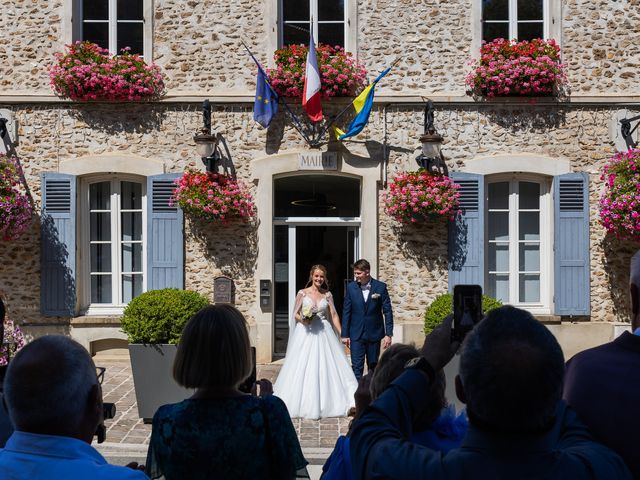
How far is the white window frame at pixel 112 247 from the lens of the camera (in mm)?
9984

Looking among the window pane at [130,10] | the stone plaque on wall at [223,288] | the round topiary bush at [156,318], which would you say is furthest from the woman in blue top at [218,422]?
the window pane at [130,10]

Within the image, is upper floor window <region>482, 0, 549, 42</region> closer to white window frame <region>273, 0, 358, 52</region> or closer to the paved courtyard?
white window frame <region>273, 0, 358, 52</region>

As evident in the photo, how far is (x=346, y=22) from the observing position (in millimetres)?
9953

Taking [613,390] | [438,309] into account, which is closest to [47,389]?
[613,390]

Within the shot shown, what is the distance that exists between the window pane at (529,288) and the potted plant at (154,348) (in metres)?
5.06

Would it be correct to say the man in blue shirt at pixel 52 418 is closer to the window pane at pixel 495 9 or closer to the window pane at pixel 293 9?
the window pane at pixel 293 9

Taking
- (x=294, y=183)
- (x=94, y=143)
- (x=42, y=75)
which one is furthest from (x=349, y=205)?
(x=42, y=75)

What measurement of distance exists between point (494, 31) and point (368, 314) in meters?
4.56

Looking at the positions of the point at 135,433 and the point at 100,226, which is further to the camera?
the point at 100,226

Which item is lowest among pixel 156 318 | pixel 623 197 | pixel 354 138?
pixel 156 318

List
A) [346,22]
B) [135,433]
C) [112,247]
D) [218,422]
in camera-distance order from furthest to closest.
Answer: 1. [112,247]
2. [346,22]
3. [135,433]
4. [218,422]

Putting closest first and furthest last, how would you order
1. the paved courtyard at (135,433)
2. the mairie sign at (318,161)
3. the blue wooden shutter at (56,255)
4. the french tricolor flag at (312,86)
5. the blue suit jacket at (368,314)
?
the paved courtyard at (135,433) → the blue suit jacket at (368,314) → the french tricolor flag at (312,86) → the blue wooden shutter at (56,255) → the mairie sign at (318,161)

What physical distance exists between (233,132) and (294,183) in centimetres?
109

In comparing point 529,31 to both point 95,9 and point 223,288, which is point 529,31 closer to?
point 223,288
